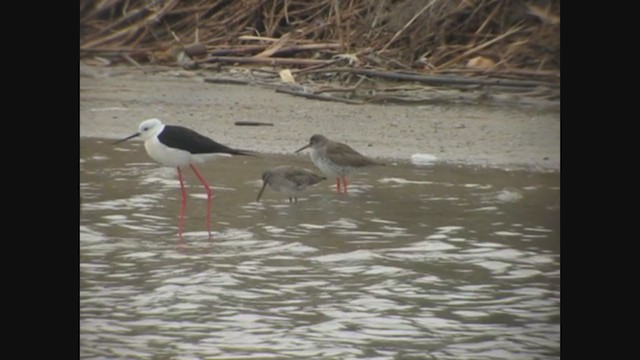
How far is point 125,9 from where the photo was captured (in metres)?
16.0

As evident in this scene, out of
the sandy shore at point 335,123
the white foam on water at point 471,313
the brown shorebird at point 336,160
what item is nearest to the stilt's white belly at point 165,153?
the brown shorebird at point 336,160

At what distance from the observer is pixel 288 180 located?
9.71 metres

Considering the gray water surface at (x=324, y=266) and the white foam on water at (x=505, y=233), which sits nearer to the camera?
the gray water surface at (x=324, y=266)

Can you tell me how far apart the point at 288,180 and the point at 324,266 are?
225 cm

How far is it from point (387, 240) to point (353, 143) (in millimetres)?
3522

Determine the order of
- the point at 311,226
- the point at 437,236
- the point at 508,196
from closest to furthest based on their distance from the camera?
the point at 437,236 < the point at 311,226 < the point at 508,196

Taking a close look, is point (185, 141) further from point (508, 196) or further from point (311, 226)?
point (508, 196)

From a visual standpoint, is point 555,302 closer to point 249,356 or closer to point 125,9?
point 249,356

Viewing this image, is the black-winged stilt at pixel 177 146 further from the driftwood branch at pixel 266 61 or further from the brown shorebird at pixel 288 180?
the driftwood branch at pixel 266 61

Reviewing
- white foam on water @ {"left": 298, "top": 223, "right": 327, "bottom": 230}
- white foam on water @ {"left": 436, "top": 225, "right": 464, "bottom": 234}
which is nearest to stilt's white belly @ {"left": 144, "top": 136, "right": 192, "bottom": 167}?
white foam on water @ {"left": 298, "top": 223, "right": 327, "bottom": 230}

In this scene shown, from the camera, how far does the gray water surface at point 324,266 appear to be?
588cm

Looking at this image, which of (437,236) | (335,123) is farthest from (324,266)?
(335,123)

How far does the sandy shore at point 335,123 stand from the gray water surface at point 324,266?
0.48m

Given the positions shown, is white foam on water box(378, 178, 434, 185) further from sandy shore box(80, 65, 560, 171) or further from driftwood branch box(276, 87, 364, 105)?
driftwood branch box(276, 87, 364, 105)
